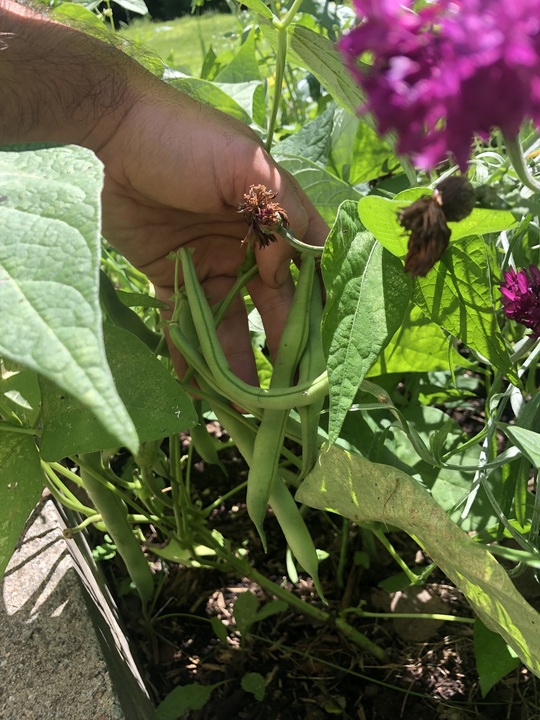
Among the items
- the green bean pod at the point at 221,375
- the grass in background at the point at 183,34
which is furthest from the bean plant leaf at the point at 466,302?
the grass in background at the point at 183,34

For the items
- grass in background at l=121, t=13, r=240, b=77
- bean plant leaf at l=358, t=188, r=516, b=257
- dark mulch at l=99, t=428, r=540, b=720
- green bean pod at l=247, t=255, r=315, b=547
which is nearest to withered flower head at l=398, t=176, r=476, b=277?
bean plant leaf at l=358, t=188, r=516, b=257

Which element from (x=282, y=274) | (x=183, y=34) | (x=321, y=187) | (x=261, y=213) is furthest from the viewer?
(x=183, y=34)

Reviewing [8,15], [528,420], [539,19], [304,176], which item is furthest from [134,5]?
[539,19]

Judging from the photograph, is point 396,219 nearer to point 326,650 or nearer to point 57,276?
point 57,276

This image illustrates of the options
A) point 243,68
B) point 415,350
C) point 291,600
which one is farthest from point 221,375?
point 243,68

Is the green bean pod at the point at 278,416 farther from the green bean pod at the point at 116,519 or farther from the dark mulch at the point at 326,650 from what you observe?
the dark mulch at the point at 326,650

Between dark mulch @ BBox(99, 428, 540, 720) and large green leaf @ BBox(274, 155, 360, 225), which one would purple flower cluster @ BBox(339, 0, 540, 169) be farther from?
dark mulch @ BBox(99, 428, 540, 720)
